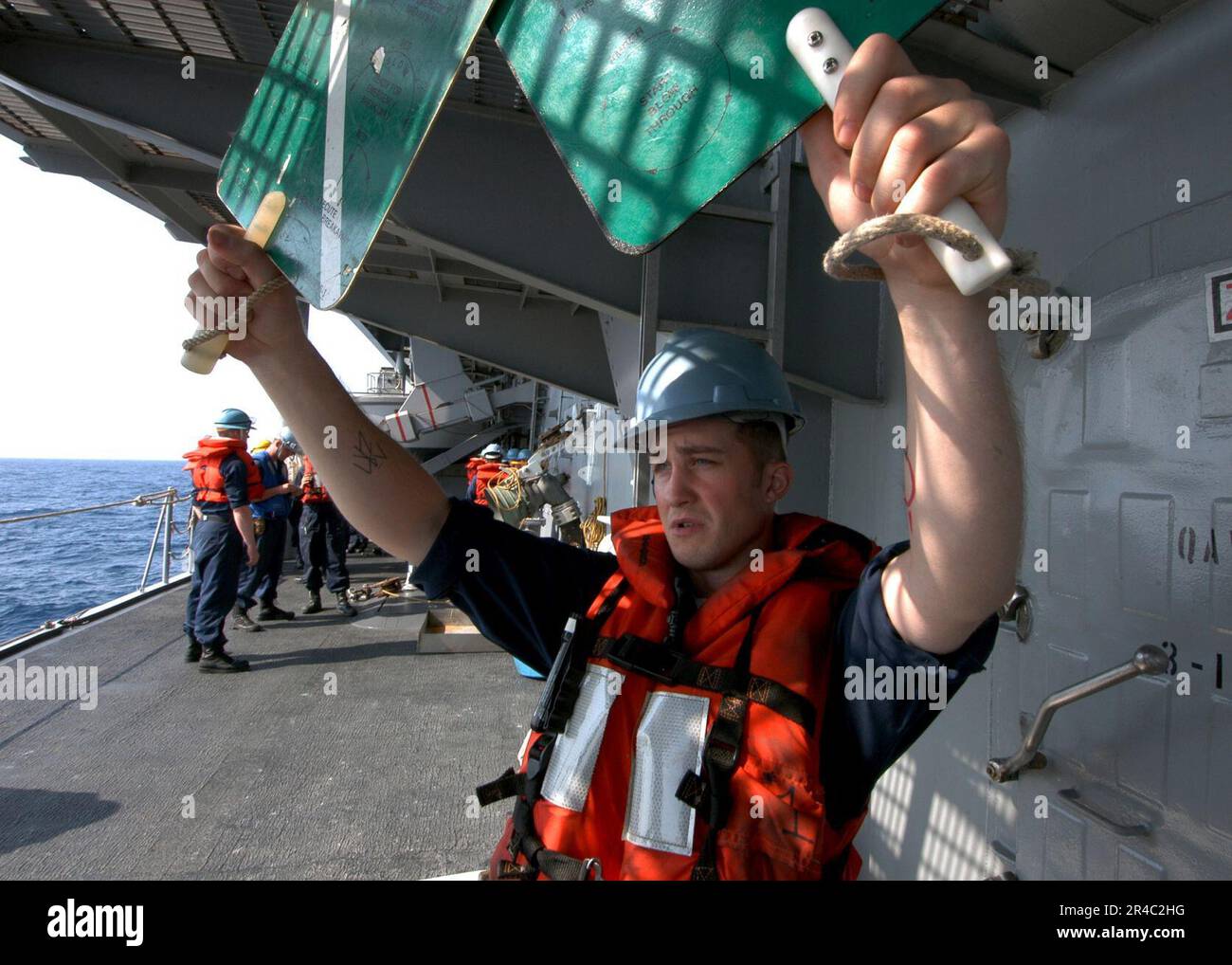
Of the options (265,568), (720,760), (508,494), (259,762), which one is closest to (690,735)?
(720,760)

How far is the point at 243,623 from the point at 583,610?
6.74 meters

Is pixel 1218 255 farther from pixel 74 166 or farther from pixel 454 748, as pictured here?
pixel 74 166

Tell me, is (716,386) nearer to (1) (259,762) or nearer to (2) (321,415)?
(2) (321,415)

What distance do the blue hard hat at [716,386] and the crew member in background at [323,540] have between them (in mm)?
6928

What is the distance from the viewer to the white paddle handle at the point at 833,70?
0.57 meters

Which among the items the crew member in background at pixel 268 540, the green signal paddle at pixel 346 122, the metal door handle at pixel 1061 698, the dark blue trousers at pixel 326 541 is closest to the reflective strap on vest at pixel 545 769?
the green signal paddle at pixel 346 122

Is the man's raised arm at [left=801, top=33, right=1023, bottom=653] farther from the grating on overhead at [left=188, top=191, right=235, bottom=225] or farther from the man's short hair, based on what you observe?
the grating on overhead at [left=188, top=191, right=235, bottom=225]

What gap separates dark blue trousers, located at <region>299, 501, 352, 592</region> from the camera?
25.2 feet

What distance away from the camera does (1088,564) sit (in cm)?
178

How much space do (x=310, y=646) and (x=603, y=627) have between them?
5.97 metres

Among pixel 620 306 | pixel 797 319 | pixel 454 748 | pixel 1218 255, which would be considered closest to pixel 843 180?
pixel 1218 255

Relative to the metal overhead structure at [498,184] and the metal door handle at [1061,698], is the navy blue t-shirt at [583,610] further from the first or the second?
the metal overhead structure at [498,184]

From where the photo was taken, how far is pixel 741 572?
4.48 feet

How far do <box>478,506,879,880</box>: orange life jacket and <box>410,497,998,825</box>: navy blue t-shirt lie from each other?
5cm
